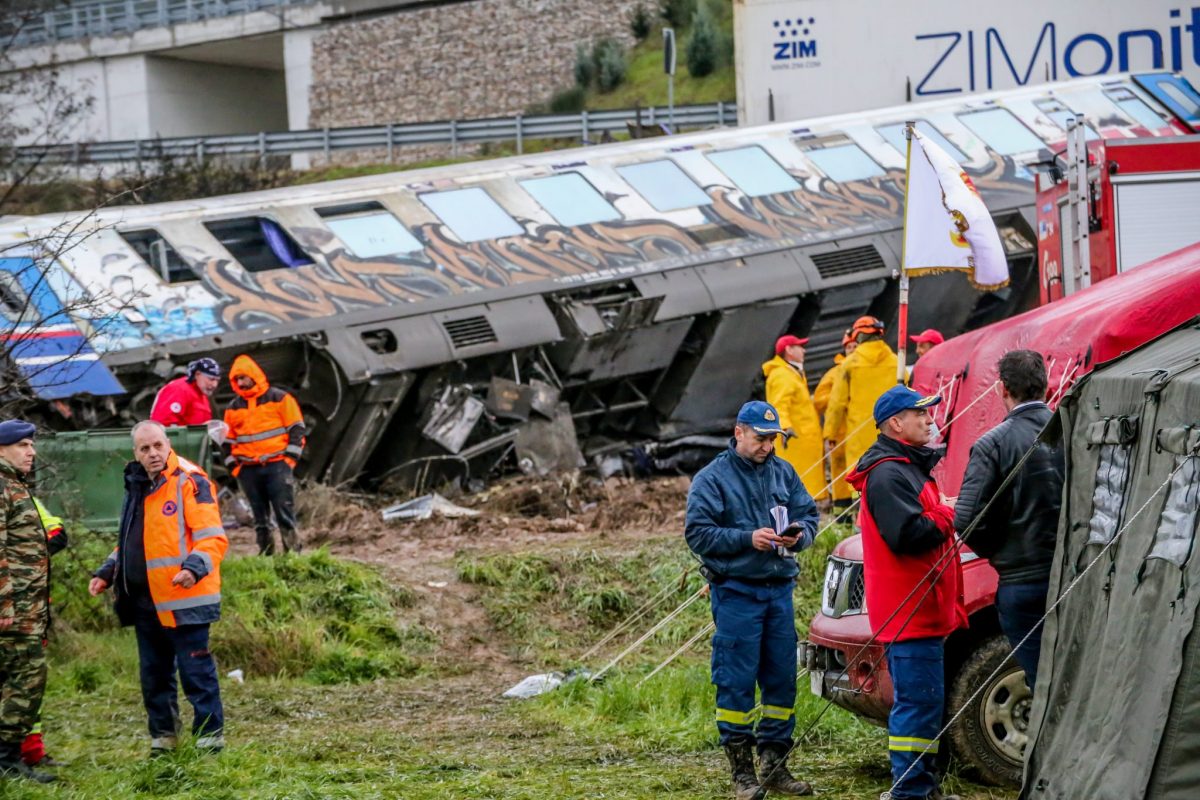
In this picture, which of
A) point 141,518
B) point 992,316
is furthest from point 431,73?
point 141,518

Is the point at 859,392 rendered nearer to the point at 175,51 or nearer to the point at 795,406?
the point at 795,406

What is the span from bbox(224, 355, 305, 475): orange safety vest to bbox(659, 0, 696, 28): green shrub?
3797 cm

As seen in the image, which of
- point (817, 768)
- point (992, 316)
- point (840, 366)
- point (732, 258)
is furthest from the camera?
point (992, 316)

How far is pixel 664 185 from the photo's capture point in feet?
59.6

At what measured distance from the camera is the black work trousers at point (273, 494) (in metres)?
13.2

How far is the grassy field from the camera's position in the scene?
25.6ft

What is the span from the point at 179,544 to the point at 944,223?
5896mm

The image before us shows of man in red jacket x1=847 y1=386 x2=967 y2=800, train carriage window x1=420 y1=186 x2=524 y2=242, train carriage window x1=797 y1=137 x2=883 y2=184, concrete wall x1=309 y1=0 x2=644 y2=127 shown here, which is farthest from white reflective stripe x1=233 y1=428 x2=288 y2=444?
concrete wall x1=309 y1=0 x2=644 y2=127

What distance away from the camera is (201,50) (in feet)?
160

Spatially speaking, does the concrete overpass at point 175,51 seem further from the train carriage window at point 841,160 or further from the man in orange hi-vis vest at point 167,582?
the man in orange hi-vis vest at point 167,582

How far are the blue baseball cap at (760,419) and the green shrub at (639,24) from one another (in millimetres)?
42814

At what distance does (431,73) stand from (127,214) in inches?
1301

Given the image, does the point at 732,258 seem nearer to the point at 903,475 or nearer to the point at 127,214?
the point at 127,214

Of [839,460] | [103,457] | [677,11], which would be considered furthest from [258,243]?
[677,11]
